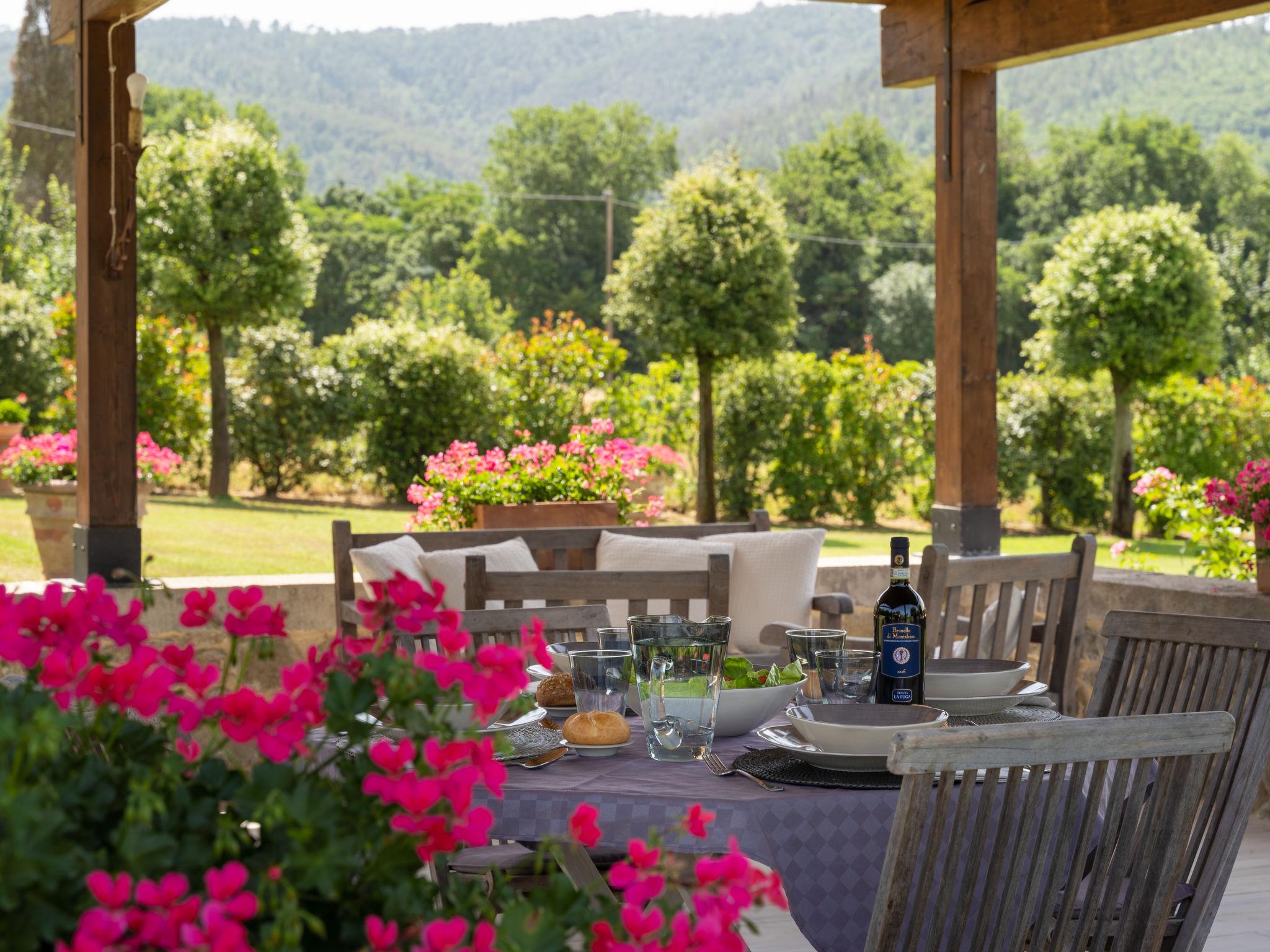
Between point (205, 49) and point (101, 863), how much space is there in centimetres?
6643

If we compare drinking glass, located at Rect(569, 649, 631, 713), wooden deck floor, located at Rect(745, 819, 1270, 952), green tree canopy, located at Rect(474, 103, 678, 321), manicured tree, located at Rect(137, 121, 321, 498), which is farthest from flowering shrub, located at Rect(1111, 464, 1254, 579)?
green tree canopy, located at Rect(474, 103, 678, 321)

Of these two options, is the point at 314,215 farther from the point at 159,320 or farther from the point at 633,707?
the point at 633,707

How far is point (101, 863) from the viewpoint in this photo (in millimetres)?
601

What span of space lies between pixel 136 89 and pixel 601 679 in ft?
8.65

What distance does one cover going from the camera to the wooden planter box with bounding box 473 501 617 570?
461 centimetres

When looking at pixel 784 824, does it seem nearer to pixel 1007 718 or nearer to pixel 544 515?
pixel 1007 718

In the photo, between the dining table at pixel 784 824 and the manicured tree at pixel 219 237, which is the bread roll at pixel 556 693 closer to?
the dining table at pixel 784 824

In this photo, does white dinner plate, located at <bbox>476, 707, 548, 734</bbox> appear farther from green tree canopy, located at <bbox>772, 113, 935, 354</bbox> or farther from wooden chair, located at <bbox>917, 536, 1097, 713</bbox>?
green tree canopy, located at <bbox>772, 113, 935, 354</bbox>

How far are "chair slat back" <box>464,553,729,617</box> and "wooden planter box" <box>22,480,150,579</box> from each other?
2.95 meters

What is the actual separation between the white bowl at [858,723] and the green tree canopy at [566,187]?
82.2ft

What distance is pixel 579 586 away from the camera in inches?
102

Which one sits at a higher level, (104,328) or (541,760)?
(104,328)

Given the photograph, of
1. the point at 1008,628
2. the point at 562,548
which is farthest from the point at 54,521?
the point at 1008,628

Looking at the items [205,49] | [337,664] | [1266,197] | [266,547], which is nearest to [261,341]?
[266,547]
